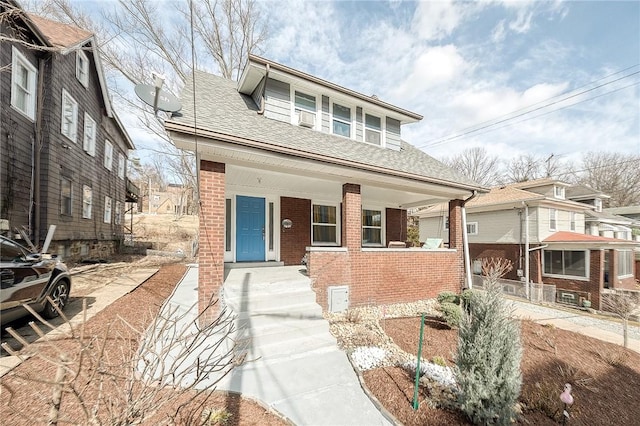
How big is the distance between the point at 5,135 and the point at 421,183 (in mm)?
12305

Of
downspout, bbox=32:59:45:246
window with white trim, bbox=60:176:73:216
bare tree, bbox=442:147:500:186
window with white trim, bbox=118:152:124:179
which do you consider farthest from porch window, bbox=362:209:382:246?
bare tree, bbox=442:147:500:186

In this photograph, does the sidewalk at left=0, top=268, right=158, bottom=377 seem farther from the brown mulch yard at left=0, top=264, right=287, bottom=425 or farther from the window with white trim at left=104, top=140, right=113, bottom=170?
the window with white trim at left=104, top=140, right=113, bottom=170

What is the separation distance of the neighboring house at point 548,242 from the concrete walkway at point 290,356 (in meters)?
14.3

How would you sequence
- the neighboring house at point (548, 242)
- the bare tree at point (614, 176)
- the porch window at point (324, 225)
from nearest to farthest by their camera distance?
the porch window at point (324, 225) < the neighboring house at point (548, 242) < the bare tree at point (614, 176)

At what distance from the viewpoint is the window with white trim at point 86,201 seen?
11.7 metres

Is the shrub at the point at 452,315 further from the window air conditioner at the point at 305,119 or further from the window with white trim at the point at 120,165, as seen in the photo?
the window with white trim at the point at 120,165

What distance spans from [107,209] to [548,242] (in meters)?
24.7

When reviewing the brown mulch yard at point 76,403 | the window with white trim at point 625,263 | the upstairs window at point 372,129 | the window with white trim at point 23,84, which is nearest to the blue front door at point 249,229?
the brown mulch yard at point 76,403

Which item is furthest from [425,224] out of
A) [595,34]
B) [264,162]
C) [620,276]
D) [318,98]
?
[264,162]

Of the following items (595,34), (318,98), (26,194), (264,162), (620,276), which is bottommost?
(620,276)

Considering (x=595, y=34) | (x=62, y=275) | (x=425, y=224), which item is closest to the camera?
(x=62, y=275)

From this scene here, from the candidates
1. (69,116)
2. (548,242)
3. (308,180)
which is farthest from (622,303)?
(69,116)

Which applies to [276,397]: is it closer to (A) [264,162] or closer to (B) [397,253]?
(A) [264,162]

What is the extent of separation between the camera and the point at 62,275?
5.15 metres
